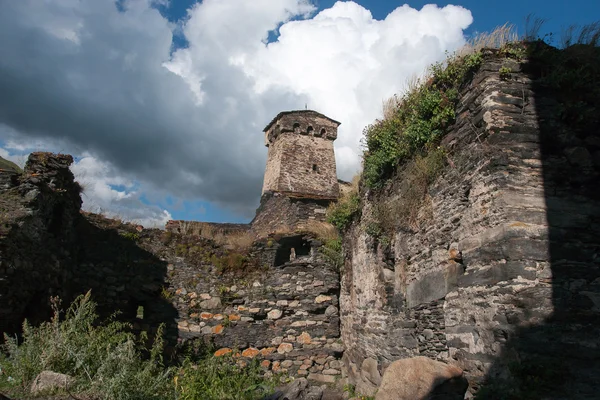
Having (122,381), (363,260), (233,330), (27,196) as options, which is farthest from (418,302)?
(27,196)

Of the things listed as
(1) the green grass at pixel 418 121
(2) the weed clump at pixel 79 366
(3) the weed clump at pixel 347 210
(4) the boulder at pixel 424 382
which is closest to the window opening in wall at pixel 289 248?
(3) the weed clump at pixel 347 210

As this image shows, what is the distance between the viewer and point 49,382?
491 cm

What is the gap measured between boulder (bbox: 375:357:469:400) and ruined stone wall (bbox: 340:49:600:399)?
347 millimetres

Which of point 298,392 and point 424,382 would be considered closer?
point 424,382

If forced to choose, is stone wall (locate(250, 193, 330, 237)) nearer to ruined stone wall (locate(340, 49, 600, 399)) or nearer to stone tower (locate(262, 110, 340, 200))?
stone tower (locate(262, 110, 340, 200))

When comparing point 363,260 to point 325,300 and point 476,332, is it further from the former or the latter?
point 476,332

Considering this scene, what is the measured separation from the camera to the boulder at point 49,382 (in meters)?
4.79

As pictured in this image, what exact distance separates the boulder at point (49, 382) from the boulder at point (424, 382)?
3.72 m

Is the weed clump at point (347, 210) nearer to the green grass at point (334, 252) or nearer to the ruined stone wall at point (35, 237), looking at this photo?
the green grass at point (334, 252)

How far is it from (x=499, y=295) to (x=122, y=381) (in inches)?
182

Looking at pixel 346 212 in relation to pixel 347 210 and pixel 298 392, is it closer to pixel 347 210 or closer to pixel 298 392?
pixel 347 210

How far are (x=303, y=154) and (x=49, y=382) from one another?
2604 cm

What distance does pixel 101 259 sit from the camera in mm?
10242

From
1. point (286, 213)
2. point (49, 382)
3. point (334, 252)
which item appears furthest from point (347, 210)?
point (286, 213)
